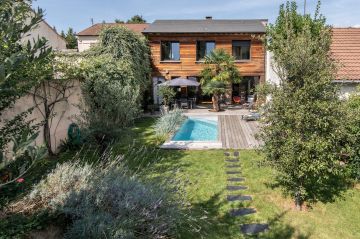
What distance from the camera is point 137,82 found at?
20188 mm

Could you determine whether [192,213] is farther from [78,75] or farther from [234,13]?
[234,13]

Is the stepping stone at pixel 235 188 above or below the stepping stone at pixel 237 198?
above

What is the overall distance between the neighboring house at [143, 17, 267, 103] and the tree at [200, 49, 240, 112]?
259cm

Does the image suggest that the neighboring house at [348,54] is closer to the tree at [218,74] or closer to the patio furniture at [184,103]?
the tree at [218,74]

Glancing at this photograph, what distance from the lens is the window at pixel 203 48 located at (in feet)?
83.0

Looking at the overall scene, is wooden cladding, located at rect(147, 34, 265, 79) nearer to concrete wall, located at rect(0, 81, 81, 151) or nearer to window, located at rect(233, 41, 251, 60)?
window, located at rect(233, 41, 251, 60)

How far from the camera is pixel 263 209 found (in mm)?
7172

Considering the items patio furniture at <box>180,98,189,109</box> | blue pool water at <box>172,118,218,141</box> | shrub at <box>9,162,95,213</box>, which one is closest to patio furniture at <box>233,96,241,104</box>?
patio furniture at <box>180,98,189,109</box>

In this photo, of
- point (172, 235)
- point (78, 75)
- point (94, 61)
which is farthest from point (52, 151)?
point (172, 235)

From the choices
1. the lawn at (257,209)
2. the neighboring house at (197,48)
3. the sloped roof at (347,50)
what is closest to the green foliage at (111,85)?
the lawn at (257,209)

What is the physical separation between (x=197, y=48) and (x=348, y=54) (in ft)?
43.7

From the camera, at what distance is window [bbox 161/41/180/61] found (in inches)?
1003

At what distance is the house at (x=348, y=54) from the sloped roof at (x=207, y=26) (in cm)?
855

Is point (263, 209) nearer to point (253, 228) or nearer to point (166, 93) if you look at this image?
point (253, 228)
